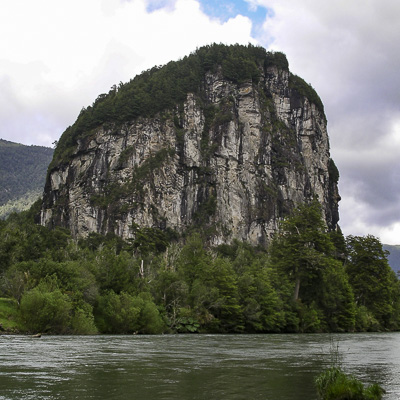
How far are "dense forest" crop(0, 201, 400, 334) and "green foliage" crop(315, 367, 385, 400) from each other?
1710 inches

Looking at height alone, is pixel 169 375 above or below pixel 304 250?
below

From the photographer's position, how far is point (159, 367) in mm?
26141

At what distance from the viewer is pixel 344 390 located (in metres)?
16.2

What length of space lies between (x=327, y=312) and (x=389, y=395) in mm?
77141

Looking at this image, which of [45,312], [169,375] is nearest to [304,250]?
[45,312]

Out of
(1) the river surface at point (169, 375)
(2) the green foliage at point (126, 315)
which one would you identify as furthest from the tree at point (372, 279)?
(1) the river surface at point (169, 375)

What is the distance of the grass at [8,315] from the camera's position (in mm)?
56066

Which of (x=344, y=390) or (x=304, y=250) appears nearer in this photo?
(x=344, y=390)

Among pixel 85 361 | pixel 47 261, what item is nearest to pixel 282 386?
pixel 85 361

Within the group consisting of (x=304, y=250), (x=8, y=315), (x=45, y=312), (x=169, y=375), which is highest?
(x=304, y=250)

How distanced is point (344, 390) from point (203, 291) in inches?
2440

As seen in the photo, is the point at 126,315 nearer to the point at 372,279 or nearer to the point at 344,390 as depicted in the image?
the point at 344,390

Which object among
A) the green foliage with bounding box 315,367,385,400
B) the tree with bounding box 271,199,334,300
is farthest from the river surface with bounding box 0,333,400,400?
the tree with bounding box 271,199,334,300

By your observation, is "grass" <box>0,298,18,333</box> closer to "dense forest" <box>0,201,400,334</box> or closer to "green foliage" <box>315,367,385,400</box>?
"dense forest" <box>0,201,400,334</box>
